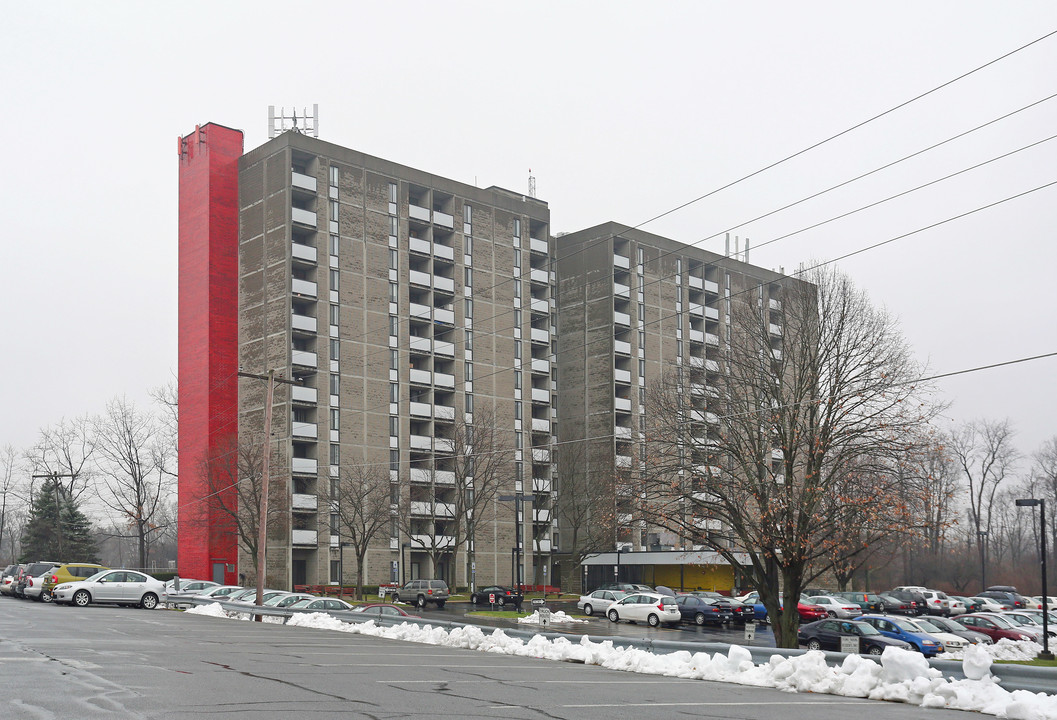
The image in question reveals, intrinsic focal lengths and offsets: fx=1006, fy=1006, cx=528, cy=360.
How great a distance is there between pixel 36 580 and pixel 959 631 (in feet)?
123

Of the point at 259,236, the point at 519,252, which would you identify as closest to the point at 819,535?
the point at 259,236

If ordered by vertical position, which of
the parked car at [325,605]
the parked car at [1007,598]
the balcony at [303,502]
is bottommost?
the parked car at [1007,598]

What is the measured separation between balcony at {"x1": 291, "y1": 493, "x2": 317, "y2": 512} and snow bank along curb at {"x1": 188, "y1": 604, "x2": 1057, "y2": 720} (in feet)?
161

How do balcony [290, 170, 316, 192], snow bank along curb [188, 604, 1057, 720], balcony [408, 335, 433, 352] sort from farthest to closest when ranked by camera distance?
balcony [408, 335, 433, 352], balcony [290, 170, 316, 192], snow bank along curb [188, 604, 1057, 720]

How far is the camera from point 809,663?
54.1 feet

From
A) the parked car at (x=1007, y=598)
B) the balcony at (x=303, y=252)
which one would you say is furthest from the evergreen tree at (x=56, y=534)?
the parked car at (x=1007, y=598)

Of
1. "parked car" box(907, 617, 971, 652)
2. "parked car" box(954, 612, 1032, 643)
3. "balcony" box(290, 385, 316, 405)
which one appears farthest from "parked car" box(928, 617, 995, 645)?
"balcony" box(290, 385, 316, 405)

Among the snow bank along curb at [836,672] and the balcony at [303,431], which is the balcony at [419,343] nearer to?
the balcony at [303,431]

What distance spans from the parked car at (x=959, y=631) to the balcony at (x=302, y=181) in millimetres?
51626

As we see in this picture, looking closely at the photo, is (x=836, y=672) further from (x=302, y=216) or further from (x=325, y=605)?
(x=302, y=216)

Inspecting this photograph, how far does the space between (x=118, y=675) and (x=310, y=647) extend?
804cm

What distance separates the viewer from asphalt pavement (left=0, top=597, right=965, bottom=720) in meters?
11.3

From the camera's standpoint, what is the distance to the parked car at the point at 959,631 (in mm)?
39031

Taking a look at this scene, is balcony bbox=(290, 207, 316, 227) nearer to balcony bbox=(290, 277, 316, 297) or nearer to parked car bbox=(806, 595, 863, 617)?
balcony bbox=(290, 277, 316, 297)
